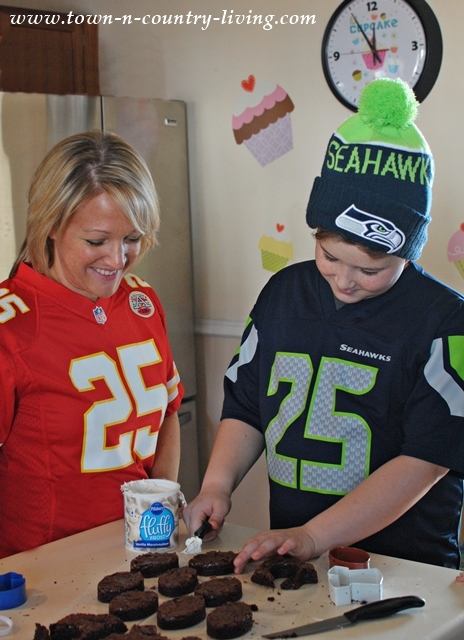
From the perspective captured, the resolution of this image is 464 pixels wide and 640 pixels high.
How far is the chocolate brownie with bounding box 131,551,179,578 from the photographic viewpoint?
4.49 ft

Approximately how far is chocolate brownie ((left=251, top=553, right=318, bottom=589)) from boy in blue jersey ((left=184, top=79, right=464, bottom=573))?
2cm

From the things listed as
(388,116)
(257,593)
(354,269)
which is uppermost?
(388,116)

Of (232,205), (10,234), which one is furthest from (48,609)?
(232,205)

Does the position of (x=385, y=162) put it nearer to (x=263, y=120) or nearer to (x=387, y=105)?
(x=387, y=105)

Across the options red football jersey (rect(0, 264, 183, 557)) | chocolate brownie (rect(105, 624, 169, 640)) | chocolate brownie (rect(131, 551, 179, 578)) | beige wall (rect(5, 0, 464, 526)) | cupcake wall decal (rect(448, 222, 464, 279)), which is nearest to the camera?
chocolate brownie (rect(105, 624, 169, 640))

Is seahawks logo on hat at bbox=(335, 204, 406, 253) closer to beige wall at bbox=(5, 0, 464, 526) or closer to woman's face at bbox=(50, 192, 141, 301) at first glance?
woman's face at bbox=(50, 192, 141, 301)

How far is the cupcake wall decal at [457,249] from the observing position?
277 centimetres

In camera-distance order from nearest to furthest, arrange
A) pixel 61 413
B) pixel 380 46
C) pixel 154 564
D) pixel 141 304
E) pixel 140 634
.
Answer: pixel 140 634, pixel 154 564, pixel 61 413, pixel 141 304, pixel 380 46

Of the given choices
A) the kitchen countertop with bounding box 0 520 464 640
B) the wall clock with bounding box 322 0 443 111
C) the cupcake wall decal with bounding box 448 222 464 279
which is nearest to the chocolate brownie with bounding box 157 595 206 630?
the kitchen countertop with bounding box 0 520 464 640

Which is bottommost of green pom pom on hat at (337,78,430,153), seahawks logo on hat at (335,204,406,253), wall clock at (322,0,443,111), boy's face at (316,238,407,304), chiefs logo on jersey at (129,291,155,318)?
chiefs logo on jersey at (129,291,155,318)

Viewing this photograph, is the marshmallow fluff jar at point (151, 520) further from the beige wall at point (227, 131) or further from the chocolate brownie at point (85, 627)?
the beige wall at point (227, 131)

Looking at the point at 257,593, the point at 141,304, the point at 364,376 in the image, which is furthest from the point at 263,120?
the point at 257,593

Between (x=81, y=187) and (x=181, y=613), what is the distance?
879 millimetres

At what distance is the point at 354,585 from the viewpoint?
→ 1.26 metres
